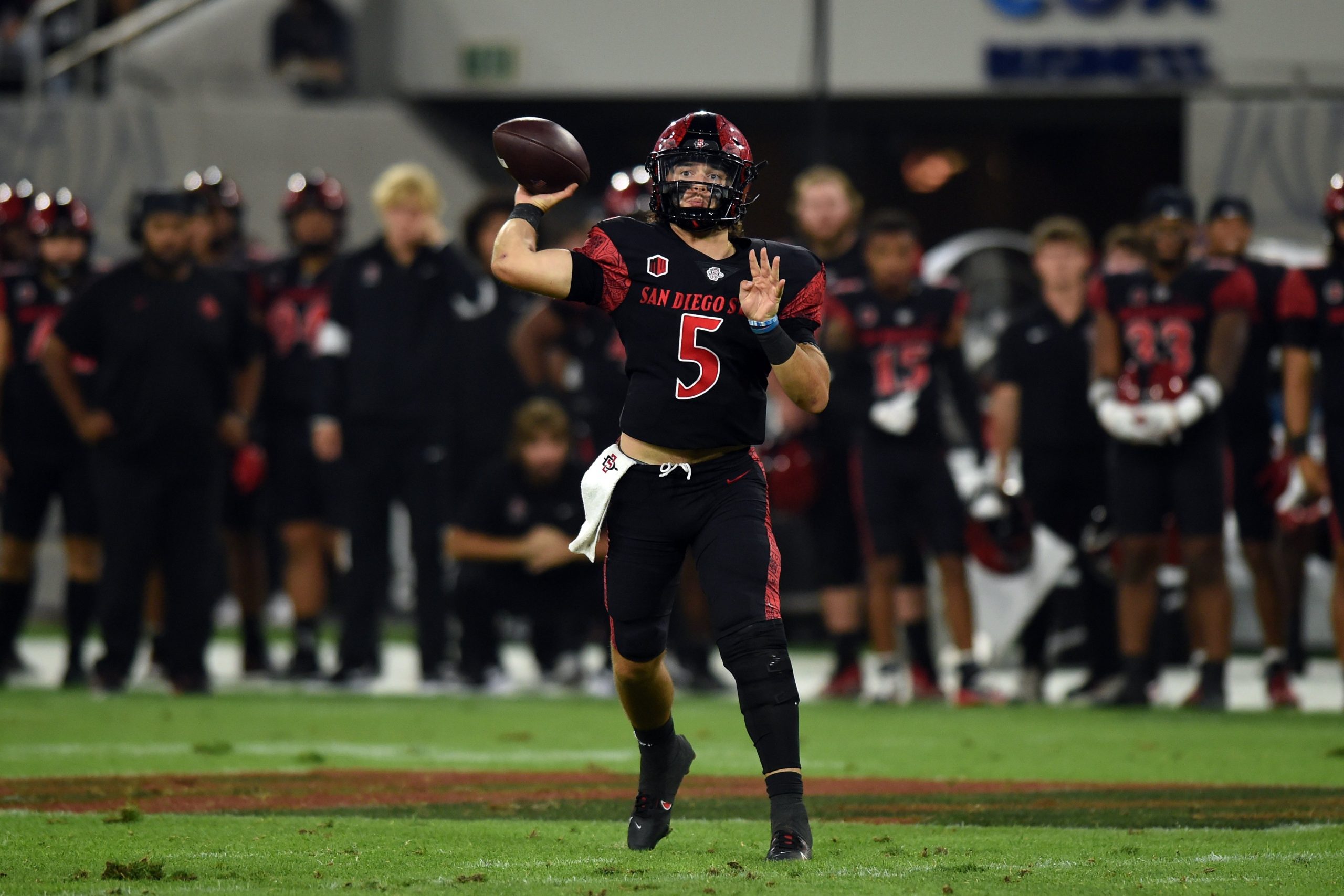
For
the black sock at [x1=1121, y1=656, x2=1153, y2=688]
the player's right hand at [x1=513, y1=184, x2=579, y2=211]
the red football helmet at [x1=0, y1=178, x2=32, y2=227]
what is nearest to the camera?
the player's right hand at [x1=513, y1=184, x2=579, y2=211]

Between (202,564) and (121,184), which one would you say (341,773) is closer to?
(202,564)

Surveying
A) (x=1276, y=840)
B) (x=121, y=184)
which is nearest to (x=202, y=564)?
(x=1276, y=840)

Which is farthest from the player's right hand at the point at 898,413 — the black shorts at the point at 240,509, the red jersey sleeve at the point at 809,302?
the red jersey sleeve at the point at 809,302

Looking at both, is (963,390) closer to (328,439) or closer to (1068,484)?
(1068,484)

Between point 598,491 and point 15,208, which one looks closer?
point 598,491

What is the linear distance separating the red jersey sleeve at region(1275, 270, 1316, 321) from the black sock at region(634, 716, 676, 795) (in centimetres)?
436

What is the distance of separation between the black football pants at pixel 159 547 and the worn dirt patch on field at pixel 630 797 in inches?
120

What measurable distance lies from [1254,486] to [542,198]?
5.13m

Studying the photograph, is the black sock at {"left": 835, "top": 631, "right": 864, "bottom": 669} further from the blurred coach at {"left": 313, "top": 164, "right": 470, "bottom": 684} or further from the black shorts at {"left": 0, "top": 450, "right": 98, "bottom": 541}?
the black shorts at {"left": 0, "top": 450, "right": 98, "bottom": 541}

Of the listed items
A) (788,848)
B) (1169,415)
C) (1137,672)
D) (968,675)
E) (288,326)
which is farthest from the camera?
(288,326)

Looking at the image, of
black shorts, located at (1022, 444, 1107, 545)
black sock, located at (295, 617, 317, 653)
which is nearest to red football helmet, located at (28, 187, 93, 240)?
black sock, located at (295, 617, 317, 653)

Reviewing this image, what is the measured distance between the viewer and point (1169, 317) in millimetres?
8898

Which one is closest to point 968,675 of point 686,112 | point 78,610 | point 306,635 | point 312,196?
point 306,635

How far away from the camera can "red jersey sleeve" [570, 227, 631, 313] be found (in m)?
5.06
